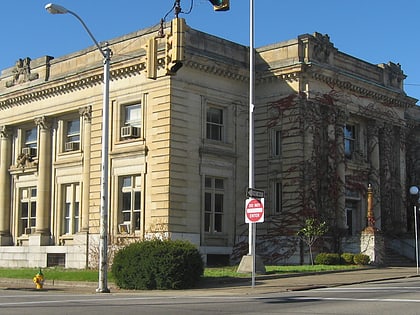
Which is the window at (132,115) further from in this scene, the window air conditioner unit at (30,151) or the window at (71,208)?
the window air conditioner unit at (30,151)

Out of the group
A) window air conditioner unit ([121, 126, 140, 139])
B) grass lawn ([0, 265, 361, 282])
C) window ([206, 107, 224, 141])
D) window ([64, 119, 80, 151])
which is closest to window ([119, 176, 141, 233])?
window air conditioner unit ([121, 126, 140, 139])

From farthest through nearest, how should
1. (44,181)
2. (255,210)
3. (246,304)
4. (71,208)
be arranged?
(44,181), (71,208), (255,210), (246,304)

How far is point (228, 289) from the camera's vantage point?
24.8m

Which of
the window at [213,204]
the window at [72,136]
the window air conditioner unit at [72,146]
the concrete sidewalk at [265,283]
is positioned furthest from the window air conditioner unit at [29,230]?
the window at [213,204]

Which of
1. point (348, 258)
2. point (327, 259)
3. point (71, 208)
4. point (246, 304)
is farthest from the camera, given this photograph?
point (71, 208)

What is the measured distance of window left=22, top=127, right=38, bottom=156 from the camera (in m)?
44.4

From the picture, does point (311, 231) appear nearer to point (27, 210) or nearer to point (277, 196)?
point (277, 196)

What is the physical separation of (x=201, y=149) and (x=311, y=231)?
23.8ft

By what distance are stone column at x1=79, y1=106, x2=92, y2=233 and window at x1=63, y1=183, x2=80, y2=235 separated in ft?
5.13

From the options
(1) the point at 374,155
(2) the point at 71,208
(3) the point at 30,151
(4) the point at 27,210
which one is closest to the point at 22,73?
(3) the point at 30,151

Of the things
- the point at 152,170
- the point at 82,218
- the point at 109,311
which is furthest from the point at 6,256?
the point at 109,311

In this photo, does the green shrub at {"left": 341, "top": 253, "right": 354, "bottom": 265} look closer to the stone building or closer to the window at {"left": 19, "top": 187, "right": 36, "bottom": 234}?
the stone building

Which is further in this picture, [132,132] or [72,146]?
[72,146]

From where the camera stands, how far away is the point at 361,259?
1406 inches
